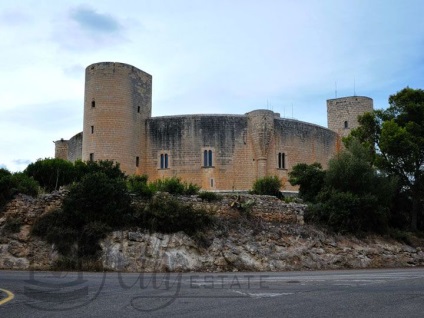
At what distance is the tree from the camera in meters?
29.8

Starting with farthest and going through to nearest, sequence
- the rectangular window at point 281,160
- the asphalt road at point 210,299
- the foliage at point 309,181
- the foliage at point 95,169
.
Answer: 1. the rectangular window at point 281,160
2. the foliage at point 95,169
3. the foliage at point 309,181
4. the asphalt road at point 210,299

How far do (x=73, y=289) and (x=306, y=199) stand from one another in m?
22.4

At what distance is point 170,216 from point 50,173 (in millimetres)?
14087

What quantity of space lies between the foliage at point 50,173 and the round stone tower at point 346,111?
120ft

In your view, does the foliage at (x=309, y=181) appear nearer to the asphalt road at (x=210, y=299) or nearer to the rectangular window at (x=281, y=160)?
the rectangular window at (x=281, y=160)

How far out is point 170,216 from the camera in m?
21.2

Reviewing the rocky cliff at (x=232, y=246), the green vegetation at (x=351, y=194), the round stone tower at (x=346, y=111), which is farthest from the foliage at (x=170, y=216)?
the round stone tower at (x=346, y=111)

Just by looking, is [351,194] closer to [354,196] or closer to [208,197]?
[354,196]

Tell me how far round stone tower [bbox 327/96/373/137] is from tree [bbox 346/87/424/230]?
28752mm

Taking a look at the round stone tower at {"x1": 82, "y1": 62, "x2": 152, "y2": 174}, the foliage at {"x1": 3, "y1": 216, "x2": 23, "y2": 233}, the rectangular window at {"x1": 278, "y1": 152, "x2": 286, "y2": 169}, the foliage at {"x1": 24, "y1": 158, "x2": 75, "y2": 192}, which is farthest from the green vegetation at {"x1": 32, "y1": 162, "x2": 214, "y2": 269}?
the rectangular window at {"x1": 278, "y1": 152, "x2": 286, "y2": 169}

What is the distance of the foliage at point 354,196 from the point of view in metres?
26.1

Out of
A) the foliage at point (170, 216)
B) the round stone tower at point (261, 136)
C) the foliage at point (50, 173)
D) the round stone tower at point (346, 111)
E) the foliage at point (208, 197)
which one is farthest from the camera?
the round stone tower at point (346, 111)

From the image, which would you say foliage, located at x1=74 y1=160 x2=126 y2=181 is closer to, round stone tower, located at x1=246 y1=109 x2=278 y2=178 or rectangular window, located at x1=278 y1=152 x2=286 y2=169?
round stone tower, located at x1=246 y1=109 x2=278 y2=178

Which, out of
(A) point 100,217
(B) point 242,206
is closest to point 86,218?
(A) point 100,217
